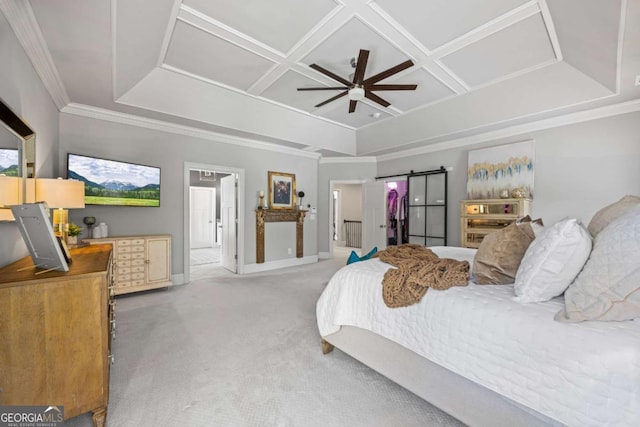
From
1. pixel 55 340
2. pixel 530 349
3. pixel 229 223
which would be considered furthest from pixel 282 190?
pixel 530 349

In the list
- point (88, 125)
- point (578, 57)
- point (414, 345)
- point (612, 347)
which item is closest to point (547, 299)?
A: point (612, 347)

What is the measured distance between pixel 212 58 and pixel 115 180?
210cm

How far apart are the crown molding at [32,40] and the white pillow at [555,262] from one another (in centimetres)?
340

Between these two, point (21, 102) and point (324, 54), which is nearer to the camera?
point (21, 102)

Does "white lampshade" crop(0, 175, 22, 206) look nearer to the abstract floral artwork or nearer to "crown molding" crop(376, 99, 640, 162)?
the abstract floral artwork

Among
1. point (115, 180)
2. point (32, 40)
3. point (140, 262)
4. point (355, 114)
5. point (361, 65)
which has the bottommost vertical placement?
point (140, 262)

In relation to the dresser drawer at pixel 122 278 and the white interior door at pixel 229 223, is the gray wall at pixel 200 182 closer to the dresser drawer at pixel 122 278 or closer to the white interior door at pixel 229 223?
the white interior door at pixel 229 223

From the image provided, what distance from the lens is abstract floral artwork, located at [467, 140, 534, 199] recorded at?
419 centimetres

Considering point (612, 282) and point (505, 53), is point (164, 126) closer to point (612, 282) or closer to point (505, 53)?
point (505, 53)

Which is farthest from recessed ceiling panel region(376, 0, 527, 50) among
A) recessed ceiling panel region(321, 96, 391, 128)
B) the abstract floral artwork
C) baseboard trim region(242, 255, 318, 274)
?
baseboard trim region(242, 255, 318, 274)

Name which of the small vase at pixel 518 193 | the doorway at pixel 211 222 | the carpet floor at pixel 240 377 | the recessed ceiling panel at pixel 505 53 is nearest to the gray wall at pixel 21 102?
the carpet floor at pixel 240 377

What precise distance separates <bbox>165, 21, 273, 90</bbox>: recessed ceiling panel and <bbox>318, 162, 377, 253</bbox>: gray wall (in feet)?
10.4

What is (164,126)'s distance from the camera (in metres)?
4.27

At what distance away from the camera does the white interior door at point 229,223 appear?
17.5ft
